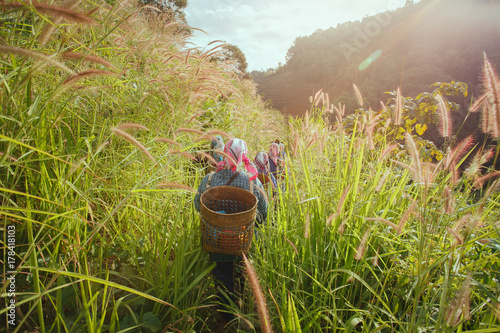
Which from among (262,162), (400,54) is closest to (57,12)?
(262,162)

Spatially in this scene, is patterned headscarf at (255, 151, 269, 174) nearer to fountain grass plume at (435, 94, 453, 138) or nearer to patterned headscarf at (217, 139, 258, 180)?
patterned headscarf at (217, 139, 258, 180)

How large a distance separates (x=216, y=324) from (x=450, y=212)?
64.5 inches

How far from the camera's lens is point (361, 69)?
21859 mm

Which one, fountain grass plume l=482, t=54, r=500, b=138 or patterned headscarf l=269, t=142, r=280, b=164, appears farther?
patterned headscarf l=269, t=142, r=280, b=164

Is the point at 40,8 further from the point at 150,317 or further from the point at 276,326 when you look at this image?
the point at 276,326

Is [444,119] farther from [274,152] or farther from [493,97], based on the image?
[274,152]

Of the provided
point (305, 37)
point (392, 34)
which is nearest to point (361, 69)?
point (392, 34)

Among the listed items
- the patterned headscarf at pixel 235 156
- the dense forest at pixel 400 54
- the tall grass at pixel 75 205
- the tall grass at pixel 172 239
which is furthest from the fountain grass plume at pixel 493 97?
the dense forest at pixel 400 54

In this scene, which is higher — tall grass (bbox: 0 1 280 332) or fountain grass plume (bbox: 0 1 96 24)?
fountain grass plume (bbox: 0 1 96 24)

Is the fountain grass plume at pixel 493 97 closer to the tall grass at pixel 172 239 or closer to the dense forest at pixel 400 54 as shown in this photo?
the tall grass at pixel 172 239

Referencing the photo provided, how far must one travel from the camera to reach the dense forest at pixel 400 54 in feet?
60.0

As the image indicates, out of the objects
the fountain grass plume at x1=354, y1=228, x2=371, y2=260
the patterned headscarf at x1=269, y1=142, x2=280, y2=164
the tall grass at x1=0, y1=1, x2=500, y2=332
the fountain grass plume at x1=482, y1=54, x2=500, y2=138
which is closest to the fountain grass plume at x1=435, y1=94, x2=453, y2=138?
the tall grass at x1=0, y1=1, x2=500, y2=332

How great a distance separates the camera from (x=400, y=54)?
2230 centimetres

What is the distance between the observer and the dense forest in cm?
1828
